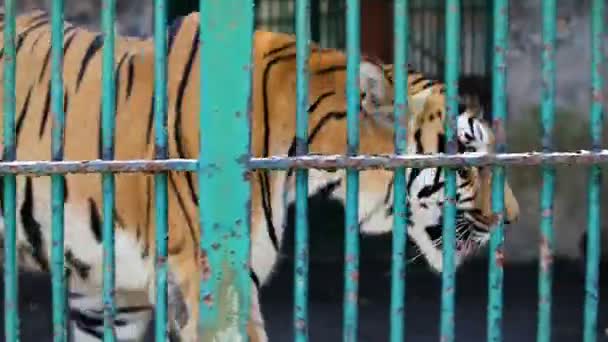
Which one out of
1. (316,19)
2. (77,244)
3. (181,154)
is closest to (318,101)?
(181,154)

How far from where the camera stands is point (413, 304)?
6.28 m

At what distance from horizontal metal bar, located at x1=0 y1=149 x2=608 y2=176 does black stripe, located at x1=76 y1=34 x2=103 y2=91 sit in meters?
1.75

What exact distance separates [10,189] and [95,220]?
1.55m

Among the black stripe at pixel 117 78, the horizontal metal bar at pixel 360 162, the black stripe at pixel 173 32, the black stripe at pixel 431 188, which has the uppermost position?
the black stripe at pixel 173 32

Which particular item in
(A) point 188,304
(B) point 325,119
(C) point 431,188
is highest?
(B) point 325,119

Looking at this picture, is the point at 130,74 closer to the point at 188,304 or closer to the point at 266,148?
the point at 266,148

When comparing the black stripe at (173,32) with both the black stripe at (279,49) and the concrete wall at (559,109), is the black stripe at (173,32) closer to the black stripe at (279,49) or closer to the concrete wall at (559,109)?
the black stripe at (279,49)

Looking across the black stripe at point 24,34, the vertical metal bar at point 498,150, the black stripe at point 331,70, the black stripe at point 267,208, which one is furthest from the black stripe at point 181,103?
the vertical metal bar at point 498,150

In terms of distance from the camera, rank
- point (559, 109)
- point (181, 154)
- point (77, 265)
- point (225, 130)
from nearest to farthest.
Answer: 1. point (225, 130)
2. point (181, 154)
3. point (77, 265)
4. point (559, 109)

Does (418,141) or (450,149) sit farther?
(418,141)

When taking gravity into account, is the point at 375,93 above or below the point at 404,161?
above

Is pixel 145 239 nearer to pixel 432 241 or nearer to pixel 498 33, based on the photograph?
pixel 432 241

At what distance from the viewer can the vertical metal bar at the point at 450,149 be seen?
89.6 inches

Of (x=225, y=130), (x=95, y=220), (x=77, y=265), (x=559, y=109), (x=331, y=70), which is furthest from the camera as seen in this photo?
(x=559, y=109)
